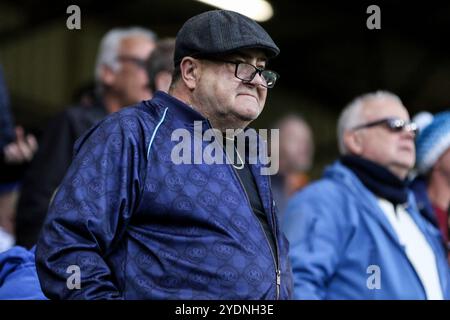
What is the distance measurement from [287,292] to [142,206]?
1.73ft

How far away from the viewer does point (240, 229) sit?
2.75 meters

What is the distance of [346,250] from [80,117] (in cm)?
151

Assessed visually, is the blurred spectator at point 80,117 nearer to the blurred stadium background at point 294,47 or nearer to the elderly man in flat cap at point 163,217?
the elderly man in flat cap at point 163,217

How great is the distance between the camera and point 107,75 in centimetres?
521

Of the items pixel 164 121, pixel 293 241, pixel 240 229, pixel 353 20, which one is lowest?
pixel 293 241

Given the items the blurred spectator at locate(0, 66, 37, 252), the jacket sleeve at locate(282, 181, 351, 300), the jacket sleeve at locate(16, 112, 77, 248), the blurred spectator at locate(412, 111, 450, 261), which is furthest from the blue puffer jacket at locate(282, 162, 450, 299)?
the blurred spectator at locate(0, 66, 37, 252)

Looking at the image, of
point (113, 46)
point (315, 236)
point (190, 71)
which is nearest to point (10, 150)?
point (113, 46)

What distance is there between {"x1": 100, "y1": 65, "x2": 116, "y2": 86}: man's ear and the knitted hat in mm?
1705

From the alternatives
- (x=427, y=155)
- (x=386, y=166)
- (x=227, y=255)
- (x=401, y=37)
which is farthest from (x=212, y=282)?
(x=401, y=37)

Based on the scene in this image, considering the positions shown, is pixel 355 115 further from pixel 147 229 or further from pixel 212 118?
pixel 147 229

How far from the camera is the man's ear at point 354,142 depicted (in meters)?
4.74

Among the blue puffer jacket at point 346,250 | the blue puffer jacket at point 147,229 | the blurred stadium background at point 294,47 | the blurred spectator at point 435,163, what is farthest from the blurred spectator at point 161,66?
the blurred stadium background at point 294,47

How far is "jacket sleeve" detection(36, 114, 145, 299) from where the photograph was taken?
8.50ft

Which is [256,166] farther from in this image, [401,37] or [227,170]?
[401,37]
